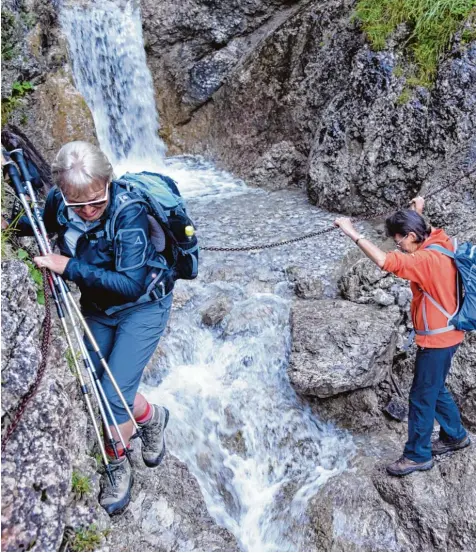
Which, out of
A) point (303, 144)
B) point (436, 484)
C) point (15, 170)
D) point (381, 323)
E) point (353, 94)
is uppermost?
point (15, 170)

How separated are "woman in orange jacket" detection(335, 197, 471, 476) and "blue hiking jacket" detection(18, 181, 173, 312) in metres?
1.97

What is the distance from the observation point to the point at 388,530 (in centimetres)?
520

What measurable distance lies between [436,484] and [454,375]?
186 cm

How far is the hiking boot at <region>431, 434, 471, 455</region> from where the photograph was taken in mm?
5449

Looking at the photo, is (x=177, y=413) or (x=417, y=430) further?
(x=177, y=413)

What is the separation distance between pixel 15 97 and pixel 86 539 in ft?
24.8

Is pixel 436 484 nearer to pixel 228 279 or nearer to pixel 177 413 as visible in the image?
pixel 177 413

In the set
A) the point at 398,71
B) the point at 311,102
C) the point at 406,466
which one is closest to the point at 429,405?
the point at 406,466

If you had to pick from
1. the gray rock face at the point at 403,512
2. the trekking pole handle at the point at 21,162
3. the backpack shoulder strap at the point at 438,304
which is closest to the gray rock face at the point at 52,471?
the trekking pole handle at the point at 21,162

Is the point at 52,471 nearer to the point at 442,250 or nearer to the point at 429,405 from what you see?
the point at 429,405

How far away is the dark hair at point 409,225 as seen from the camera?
14.8 ft

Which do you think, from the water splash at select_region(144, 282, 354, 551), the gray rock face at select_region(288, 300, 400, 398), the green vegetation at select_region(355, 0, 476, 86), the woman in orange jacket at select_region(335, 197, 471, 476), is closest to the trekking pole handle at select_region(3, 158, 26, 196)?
the woman in orange jacket at select_region(335, 197, 471, 476)

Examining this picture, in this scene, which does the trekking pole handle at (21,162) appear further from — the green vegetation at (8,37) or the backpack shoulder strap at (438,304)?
the green vegetation at (8,37)

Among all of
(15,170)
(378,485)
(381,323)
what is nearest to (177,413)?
(378,485)
